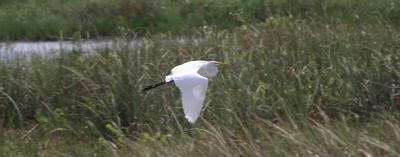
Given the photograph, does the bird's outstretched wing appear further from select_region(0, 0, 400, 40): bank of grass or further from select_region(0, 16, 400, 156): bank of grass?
select_region(0, 0, 400, 40): bank of grass

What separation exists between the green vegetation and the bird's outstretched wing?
467mm

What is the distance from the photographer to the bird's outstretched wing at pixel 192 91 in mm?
3555

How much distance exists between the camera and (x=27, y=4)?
53.5ft

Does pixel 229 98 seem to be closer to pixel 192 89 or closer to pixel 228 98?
pixel 228 98

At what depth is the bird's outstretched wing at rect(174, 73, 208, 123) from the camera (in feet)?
11.7

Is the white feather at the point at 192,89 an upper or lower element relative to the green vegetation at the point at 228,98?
upper

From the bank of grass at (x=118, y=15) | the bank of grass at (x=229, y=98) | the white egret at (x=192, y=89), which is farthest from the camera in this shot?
the bank of grass at (x=118, y=15)

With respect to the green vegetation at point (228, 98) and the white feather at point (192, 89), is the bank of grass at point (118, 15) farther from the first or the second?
the white feather at point (192, 89)

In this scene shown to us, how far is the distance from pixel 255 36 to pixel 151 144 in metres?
2.57

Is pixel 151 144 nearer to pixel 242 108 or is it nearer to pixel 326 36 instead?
pixel 242 108

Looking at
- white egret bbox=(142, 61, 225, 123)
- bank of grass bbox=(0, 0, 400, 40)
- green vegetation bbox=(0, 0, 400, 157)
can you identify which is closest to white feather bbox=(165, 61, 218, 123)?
white egret bbox=(142, 61, 225, 123)

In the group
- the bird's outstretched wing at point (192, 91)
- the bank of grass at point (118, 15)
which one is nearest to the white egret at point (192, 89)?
the bird's outstretched wing at point (192, 91)

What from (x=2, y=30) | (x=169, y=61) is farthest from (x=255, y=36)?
(x=2, y=30)

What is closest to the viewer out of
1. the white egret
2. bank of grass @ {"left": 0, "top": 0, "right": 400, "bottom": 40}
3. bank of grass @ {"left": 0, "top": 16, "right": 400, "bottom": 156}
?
the white egret
